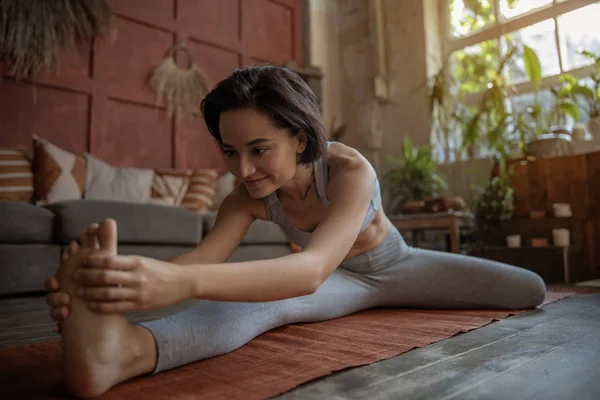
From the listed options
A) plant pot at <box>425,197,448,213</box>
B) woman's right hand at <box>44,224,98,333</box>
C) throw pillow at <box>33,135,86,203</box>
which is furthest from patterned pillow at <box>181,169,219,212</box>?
woman's right hand at <box>44,224,98,333</box>

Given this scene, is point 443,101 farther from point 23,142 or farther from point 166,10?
point 23,142

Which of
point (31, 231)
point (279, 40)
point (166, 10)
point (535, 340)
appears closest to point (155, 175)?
point (31, 231)

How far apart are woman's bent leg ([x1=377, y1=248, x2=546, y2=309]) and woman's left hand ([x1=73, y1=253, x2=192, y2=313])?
0.90 m

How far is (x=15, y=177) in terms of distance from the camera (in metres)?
2.48

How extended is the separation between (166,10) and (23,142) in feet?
5.26

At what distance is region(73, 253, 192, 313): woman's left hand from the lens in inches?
24.0

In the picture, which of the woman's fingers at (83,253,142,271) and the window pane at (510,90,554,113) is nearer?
the woman's fingers at (83,253,142,271)

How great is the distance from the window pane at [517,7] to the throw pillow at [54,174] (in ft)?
12.2

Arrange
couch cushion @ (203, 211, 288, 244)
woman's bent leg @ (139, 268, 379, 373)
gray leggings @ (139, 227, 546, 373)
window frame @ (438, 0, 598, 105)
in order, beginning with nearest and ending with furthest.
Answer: woman's bent leg @ (139, 268, 379, 373) → gray leggings @ (139, 227, 546, 373) → couch cushion @ (203, 211, 288, 244) → window frame @ (438, 0, 598, 105)

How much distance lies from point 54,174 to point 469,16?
3.78 metres

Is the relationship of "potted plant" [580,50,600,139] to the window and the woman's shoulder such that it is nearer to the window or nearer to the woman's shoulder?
the window

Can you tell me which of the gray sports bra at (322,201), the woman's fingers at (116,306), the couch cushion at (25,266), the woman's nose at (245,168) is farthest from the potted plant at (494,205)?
the woman's fingers at (116,306)

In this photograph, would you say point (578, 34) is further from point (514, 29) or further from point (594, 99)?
point (594, 99)

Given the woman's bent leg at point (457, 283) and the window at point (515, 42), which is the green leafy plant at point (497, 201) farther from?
the woman's bent leg at point (457, 283)
